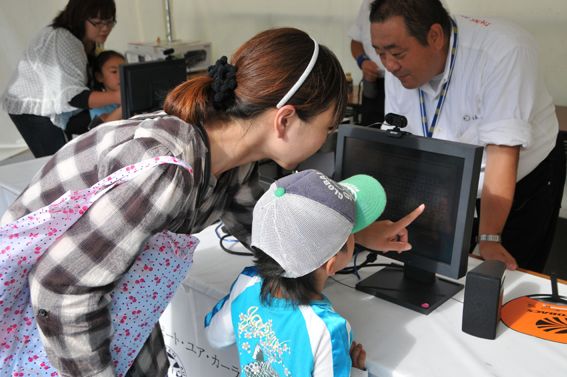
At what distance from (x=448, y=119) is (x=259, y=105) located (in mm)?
855

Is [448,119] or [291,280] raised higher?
[448,119]

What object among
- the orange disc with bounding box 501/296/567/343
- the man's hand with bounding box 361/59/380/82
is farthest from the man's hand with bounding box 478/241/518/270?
the man's hand with bounding box 361/59/380/82

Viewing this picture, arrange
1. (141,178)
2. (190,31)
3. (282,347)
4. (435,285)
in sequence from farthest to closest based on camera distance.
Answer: (190,31), (435,285), (282,347), (141,178)

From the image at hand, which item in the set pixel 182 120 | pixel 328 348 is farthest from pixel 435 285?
pixel 182 120

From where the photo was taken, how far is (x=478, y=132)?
4.93ft

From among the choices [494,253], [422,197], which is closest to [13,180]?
[422,197]

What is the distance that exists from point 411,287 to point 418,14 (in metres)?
0.73

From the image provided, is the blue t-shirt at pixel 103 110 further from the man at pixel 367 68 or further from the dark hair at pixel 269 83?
the dark hair at pixel 269 83

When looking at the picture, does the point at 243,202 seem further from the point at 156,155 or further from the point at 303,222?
the point at 156,155

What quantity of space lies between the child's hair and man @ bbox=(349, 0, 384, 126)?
2009 mm

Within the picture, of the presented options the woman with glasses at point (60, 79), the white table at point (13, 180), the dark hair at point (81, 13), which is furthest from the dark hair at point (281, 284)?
the dark hair at point (81, 13)

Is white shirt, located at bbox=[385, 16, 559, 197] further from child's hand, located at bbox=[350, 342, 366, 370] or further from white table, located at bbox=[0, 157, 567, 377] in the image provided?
child's hand, located at bbox=[350, 342, 366, 370]

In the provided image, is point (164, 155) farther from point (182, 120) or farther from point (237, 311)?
point (237, 311)

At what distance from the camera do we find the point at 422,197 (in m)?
1.14
